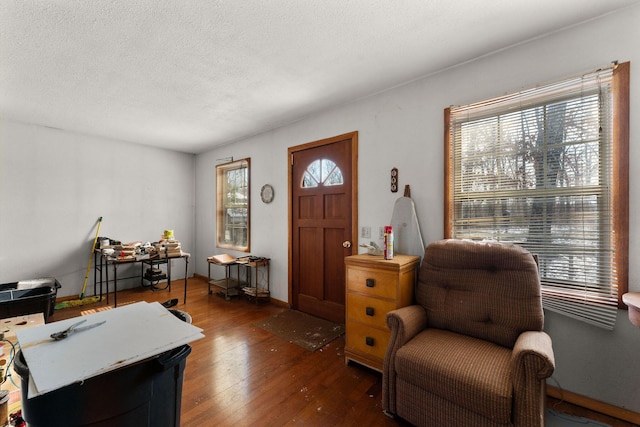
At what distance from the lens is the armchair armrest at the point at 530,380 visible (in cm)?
124

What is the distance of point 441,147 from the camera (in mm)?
2340

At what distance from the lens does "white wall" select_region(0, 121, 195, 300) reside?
3469 mm

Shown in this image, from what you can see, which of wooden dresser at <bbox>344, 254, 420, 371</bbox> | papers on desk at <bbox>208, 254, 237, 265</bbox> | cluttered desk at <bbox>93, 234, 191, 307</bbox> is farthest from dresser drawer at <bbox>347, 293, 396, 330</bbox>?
cluttered desk at <bbox>93, 234, 191, 307</bbox>

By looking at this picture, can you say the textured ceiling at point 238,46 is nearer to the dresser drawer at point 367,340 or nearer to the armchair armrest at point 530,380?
the armchair armrest at point 530,380

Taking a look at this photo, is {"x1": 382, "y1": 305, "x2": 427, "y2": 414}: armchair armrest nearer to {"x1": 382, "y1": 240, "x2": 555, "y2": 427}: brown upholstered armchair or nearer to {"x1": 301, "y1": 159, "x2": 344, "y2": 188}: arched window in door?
{"x1": 382, "y1": 240, "x2": 555, "y2": 427}: brown upholstered armchair

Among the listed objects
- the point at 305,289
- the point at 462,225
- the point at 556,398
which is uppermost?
the point at 462,225

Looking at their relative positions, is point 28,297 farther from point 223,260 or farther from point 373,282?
point 373,282

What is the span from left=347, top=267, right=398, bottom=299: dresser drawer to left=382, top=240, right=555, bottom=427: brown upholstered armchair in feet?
0.68

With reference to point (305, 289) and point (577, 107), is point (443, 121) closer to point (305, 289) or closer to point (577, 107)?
point (577, 107)

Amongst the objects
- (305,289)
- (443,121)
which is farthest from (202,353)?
(443,121)

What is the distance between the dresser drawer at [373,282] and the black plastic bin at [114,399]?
4.95 feet

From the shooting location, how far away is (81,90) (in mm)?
2650

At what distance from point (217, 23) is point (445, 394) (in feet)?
8.45

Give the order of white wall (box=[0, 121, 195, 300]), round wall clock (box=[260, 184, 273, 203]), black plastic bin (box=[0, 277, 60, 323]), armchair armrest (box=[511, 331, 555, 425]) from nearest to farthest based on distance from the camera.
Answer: armchair armrest (box=[511, 331, 555, 425]) < black plastic bin (box=[0, 277, 60, 323]) < white wall (box=[0, 121, 195, 300]) < round wall clock (box=[260, 184, 273, 203])
